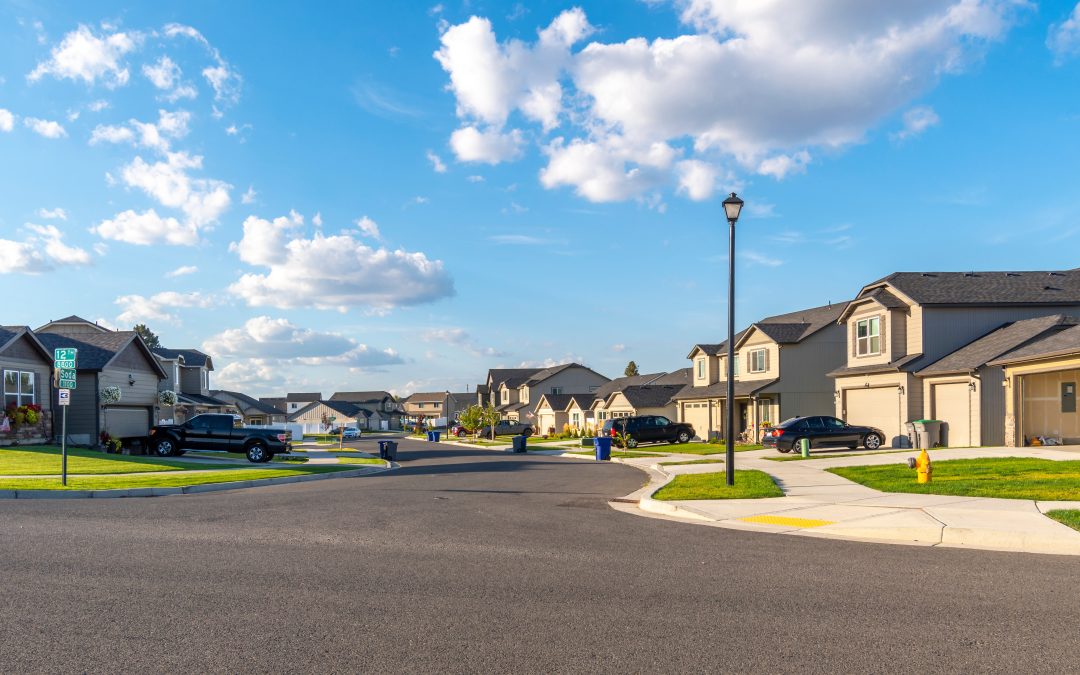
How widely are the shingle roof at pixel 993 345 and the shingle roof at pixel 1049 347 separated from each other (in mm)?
520

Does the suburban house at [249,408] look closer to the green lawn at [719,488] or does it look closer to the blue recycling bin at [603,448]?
the blue recycling bin at [603,448]

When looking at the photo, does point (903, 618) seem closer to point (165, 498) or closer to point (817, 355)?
point (165, 498)

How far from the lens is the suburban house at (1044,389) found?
23156 mm

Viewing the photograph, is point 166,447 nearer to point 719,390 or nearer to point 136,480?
point 136,480

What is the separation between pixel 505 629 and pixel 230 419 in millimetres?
28297

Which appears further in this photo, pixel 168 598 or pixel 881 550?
pixel 881 550

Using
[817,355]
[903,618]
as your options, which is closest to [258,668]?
[903,618]

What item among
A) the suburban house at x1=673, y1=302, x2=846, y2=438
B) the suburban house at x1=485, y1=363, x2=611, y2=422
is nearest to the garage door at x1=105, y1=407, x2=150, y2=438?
the suburban house at x1=673, y1=302, x2=846, y2=438

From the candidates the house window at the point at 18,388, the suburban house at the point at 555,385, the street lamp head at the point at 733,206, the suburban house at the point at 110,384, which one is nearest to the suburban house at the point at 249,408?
the suburban house at the point at 555,385

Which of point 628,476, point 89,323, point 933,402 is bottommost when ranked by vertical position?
point 628,476

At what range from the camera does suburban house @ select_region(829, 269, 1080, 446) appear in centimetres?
3030

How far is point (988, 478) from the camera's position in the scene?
16.6 metres

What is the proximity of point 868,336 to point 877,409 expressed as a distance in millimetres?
3053

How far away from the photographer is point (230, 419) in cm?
3203
